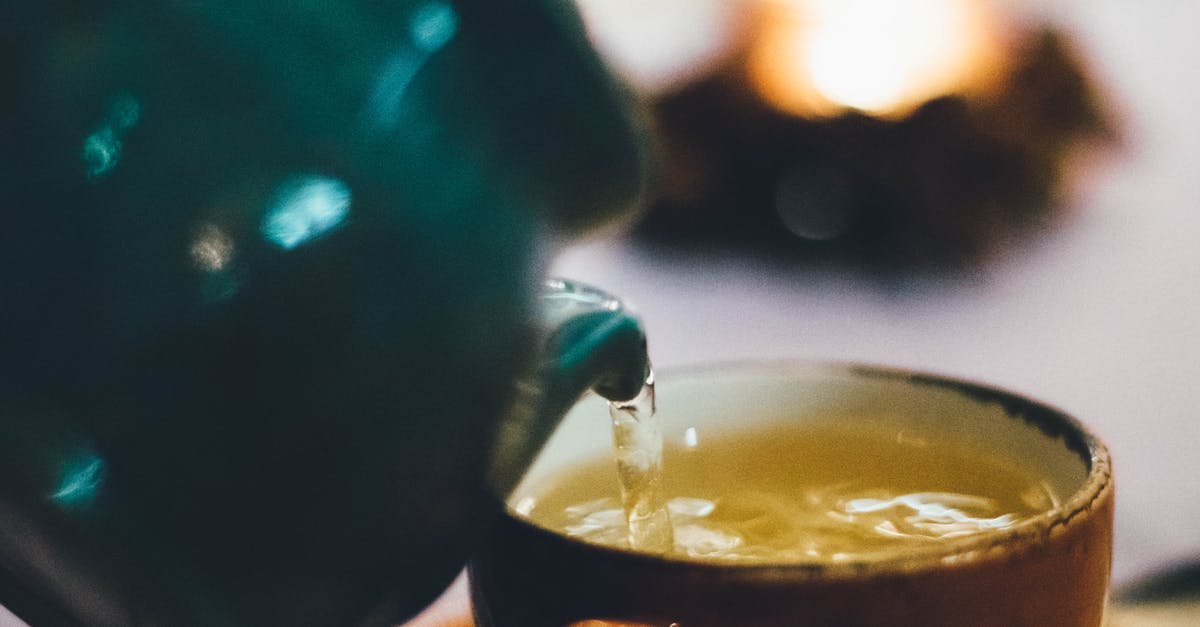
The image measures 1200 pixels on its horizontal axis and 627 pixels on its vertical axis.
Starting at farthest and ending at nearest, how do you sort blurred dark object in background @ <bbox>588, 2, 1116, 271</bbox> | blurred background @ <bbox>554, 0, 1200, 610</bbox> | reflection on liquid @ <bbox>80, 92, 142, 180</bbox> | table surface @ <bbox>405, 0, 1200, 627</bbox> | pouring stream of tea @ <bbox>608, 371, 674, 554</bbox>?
blurred dark object in background @ <bbox>588, 2, 1116, 271</bbox>
blurred background @ <bbox>554, 0, 1200, 610</bbox>
table surface @ <bbox>405, 0, 1200, 627</bbox>
pouring stream of tea @ <bbox>608, 371, 674, 554</bbox>
reflection on liquid @ <bbox>80, 92, 142, 180</bbox>

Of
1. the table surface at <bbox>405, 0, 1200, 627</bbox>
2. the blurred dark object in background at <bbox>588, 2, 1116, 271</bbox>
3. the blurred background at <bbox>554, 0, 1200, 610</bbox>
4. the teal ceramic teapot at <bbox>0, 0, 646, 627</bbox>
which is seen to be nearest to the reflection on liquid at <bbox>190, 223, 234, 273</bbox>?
the teal ceramic teapot at <bbox>0, 0, 646, 627</bbox>

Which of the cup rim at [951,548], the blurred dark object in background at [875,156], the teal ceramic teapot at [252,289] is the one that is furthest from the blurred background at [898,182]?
the teal ceramic teapot at [252,289]

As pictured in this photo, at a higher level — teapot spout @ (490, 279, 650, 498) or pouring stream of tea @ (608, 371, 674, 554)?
teapot spout @ (490, 279, 650, 498)

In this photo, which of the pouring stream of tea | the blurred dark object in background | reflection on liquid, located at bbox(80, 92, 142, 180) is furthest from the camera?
the blurred dark object in background

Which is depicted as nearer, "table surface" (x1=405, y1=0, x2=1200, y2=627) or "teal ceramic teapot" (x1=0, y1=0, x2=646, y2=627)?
"teal ceramic teapot" (x1=0, y1=0, x2=646, y2=627)

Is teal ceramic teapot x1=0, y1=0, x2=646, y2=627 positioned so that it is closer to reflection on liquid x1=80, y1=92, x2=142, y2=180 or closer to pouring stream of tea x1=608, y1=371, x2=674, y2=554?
reflection on liquid x1=80, y1=92, x2=142, y2=180

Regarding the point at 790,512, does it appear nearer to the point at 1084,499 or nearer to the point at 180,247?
the point at 1084,499
